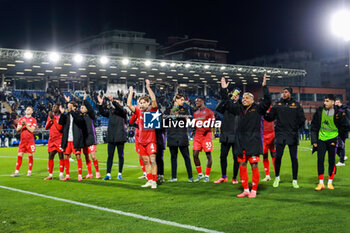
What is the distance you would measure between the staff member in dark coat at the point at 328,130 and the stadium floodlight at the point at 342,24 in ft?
25.1

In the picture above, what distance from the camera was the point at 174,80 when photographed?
195 ft

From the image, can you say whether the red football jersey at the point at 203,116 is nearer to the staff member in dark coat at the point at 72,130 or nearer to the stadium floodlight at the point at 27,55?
the staff member in dark coat at the point at 72,130

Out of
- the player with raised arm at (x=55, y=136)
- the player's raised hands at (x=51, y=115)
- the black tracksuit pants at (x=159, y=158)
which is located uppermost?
the player's raised hands at (x=51, y=115)

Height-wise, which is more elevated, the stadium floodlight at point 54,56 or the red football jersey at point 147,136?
the stadium floodlight at point 54,56

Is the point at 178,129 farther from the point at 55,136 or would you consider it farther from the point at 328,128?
the point at 55,136

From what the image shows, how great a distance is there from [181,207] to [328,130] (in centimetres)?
363

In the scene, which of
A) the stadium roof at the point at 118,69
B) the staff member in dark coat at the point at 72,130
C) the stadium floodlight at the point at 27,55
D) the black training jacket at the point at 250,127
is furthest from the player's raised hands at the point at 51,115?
the stadium floodlight at the point at 27,55

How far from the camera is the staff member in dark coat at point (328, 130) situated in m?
8.30

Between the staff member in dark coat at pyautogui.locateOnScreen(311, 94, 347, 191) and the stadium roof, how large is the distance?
33301 millimetres

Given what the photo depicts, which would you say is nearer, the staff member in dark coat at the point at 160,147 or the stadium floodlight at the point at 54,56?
the staff member in dark coat at the point at 160,147

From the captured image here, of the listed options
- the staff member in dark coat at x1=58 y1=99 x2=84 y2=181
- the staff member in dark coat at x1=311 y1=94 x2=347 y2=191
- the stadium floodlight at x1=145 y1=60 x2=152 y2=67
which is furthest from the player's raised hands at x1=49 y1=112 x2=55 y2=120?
the stadium floodlight at x1=145 y1=60 x2=152 y2=67

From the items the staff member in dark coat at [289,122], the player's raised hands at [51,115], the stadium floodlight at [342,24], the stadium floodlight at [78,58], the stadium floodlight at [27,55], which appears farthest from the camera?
the stadium floodlight at [78,58]

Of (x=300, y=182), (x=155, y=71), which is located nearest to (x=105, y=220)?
(x=300, y=182)

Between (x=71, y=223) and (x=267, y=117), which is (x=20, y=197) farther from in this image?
(x=267, y=117)
